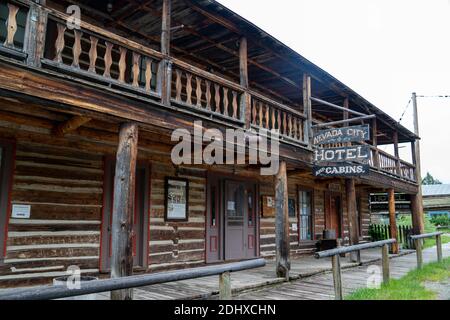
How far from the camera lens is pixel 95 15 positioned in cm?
828

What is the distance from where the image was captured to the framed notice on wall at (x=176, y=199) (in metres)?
9.24

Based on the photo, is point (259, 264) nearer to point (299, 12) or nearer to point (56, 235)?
point (56, 235)

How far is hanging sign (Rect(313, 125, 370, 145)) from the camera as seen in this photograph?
30.0 feet

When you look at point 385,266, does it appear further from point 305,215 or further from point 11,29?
point 11,29

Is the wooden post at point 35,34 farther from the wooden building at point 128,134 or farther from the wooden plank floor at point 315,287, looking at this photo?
the wooden plank floor at point 315,287

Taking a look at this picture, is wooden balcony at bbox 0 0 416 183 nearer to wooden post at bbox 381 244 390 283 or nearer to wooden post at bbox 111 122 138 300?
wooden post at bbox 111 122 138 300

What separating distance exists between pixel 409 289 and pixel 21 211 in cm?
720

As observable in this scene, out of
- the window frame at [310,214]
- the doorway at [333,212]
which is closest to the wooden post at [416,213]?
the doorway at [333,212]

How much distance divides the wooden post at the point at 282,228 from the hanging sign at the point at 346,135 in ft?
4.54

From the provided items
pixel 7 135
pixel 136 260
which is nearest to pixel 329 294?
pixel 136 260

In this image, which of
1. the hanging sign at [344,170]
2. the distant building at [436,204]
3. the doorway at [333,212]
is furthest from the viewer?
the distant building at [436,204]

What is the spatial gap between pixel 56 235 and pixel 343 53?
79.1 m

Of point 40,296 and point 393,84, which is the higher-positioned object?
point 393,84

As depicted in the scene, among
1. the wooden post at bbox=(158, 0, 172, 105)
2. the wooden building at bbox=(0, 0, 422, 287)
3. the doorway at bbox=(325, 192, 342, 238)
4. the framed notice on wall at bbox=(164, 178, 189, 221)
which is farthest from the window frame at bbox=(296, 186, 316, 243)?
the wooden post at bbox=(158, 0, 172, 105)
